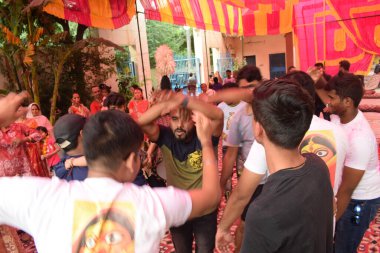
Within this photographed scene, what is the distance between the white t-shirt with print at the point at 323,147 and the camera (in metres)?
1.49

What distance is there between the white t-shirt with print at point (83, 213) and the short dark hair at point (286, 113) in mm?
443

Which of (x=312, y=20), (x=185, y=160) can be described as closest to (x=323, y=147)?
(x=185, y=160)

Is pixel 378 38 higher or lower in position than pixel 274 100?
higher

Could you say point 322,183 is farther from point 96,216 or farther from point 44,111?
point 44,111

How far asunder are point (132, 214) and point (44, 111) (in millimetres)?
7703

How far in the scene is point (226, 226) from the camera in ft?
5.18

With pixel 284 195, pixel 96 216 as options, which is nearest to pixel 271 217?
pixel 284 195

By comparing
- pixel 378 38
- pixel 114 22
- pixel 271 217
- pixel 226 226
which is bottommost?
pixel 226 226

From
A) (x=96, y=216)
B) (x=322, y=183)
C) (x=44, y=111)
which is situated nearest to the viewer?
(x=96, y=216)

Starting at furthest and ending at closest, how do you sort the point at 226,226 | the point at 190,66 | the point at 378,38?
the point at 190,66 → the point at 378,38 → the point at 226,226

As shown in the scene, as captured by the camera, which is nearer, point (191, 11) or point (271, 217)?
point (271, 217)

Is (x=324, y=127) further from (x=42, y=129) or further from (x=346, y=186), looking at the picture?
(x=42, y=129)

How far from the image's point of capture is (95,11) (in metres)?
5.36

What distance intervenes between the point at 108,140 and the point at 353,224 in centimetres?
159
